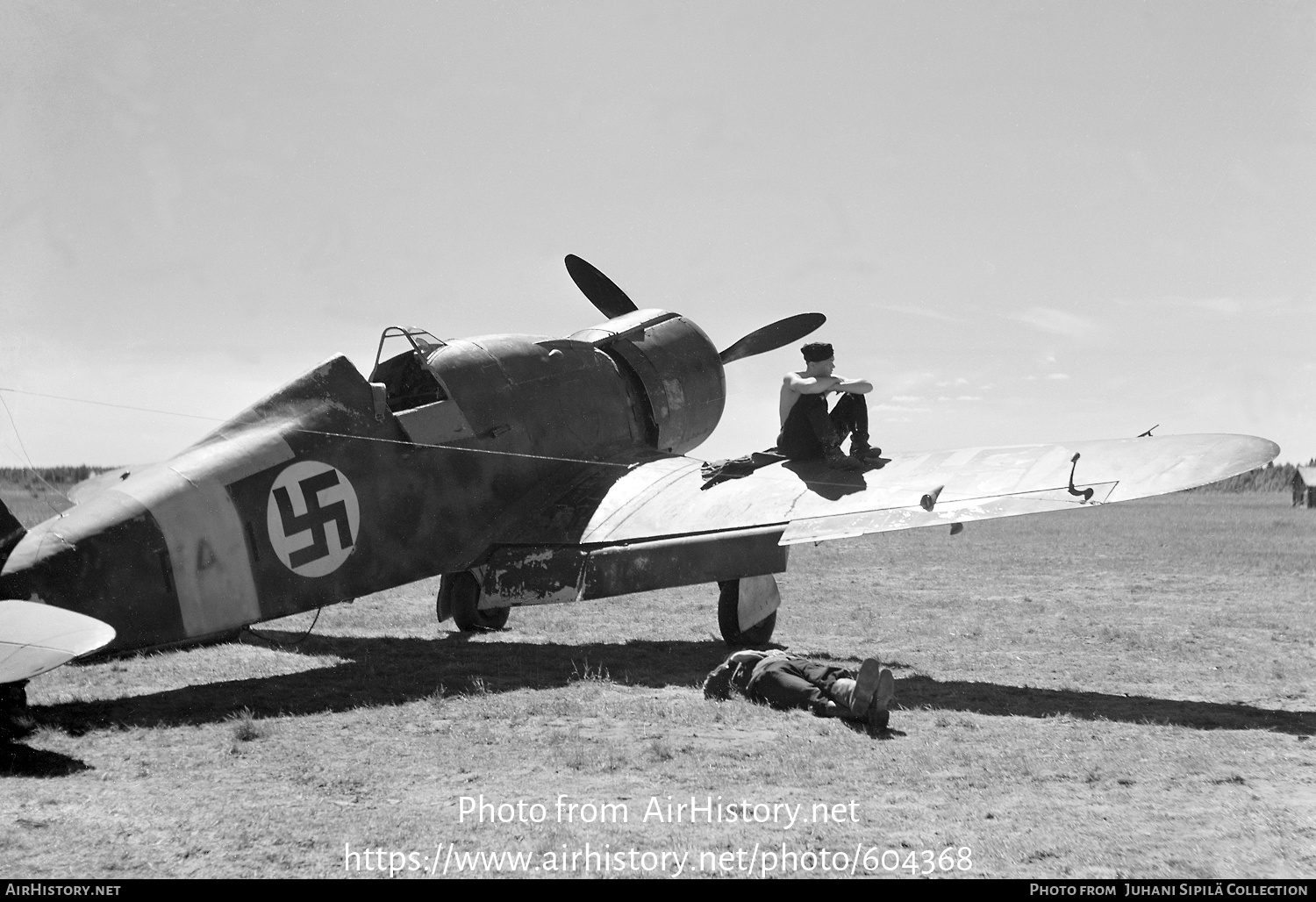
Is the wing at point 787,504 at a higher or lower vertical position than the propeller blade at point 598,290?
lower

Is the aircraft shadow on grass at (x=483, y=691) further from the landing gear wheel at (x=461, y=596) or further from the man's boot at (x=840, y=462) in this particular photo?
the man's boot at (x=840, y=462)

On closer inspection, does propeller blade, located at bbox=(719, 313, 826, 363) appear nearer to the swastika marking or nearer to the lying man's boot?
the swastika marking

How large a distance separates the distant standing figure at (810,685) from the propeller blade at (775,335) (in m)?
5.69

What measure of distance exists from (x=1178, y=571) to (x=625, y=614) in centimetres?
984

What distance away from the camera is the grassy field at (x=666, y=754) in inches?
175

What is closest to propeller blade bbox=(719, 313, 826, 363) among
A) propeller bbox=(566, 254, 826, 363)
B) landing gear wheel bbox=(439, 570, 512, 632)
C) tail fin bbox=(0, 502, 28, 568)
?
propeller bbox=(566, 254, 826, 363)

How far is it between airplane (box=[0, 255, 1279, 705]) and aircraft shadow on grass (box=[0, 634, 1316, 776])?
488 millimetres

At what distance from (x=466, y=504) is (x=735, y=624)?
2770 millimetres

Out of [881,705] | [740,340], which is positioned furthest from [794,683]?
[740,340]

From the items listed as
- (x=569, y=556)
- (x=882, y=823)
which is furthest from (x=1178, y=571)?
(x=882, y=823)

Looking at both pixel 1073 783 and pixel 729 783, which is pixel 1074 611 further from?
pixel 729 783

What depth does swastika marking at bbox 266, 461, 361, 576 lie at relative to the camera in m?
8.00

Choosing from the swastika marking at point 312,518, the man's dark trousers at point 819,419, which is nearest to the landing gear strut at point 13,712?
the swastika marking at point 312,518

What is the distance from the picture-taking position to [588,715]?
23.4 ft
